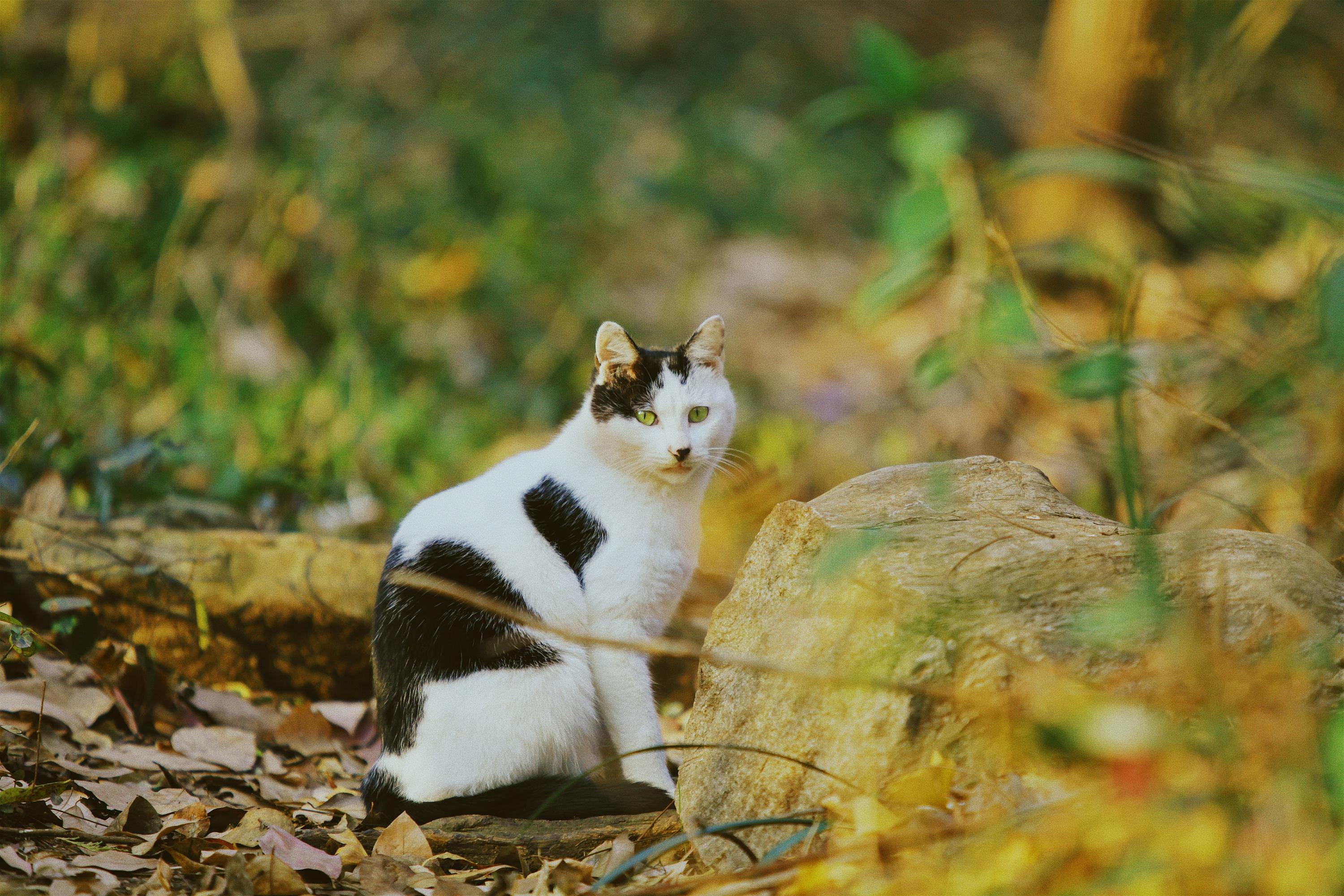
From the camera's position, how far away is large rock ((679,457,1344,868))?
1698mm

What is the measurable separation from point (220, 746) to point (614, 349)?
4.82 ft

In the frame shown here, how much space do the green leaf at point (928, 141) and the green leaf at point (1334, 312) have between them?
5.24 ft

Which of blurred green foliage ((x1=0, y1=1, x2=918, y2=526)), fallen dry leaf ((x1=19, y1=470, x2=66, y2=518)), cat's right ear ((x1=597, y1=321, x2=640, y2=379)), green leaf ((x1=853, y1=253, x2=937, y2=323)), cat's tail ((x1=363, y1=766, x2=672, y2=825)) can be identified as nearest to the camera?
cat's tail ((x1=363, y1=766, x2=672, y2=825))

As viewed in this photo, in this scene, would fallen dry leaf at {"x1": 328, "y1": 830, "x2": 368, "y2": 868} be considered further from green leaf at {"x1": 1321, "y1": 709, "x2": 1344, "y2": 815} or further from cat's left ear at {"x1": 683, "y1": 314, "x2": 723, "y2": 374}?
green leaf at {"x1": 1321, "y1": 709, "x2": 1344, "y2": 815}

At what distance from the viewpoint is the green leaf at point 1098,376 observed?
62.0 inches

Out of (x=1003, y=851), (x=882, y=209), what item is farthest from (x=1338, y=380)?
(x=882, y=209)

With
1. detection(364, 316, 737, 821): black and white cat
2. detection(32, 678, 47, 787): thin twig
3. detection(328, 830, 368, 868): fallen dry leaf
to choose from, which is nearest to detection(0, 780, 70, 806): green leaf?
detection(32, 678, 47, 787): thin twig

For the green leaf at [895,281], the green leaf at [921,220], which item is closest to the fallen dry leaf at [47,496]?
the green leaf at [895,281]

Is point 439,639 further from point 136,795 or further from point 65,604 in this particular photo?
point 65,604

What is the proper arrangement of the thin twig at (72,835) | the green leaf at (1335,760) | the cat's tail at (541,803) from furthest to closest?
the cat's tail at (541,803), the thin twig at (72,835), the green leaf at (1335,760)

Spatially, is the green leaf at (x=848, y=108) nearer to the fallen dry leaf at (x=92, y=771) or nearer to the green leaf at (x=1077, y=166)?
the green leaf at (x=1077, y=166)

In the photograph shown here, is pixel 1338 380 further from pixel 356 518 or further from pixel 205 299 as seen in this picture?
pixel 205 299

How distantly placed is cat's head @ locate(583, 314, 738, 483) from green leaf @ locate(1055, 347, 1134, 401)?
1009 millimetres

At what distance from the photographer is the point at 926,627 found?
1680mm
